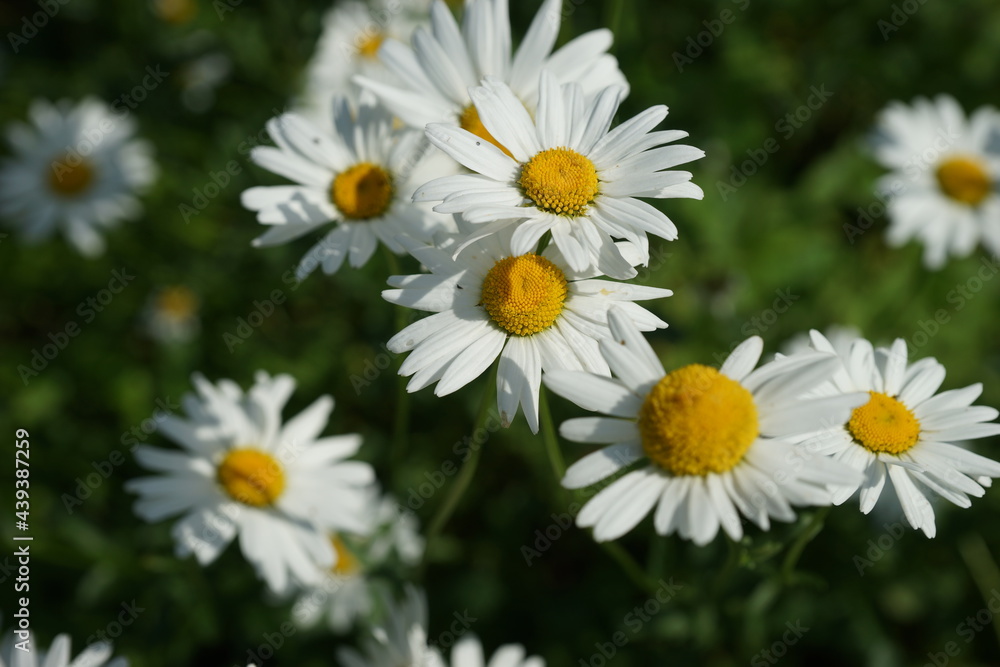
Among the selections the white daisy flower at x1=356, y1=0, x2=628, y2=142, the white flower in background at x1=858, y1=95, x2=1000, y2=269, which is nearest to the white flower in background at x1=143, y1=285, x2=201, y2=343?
the white daisy flower at x1=356, y1=0, x2=628, y2=142

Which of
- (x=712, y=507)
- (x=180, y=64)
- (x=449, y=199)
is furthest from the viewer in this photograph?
(x=180, y=64)

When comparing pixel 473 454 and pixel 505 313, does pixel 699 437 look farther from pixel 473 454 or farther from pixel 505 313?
pixel 473 454

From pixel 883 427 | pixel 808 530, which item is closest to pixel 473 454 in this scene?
pixel 808 530

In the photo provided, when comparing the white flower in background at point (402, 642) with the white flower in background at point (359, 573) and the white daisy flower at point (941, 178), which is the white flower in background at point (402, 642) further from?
the white daisy flower at point (941, 178)

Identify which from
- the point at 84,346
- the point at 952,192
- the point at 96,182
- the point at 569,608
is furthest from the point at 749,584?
the point at 96,182

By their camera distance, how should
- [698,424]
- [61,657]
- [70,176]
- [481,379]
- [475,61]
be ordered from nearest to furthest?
[698,424] → [61,657] → [475,61] → [481,379] → [70,176]

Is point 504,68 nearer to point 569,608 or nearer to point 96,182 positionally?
point 569,608
